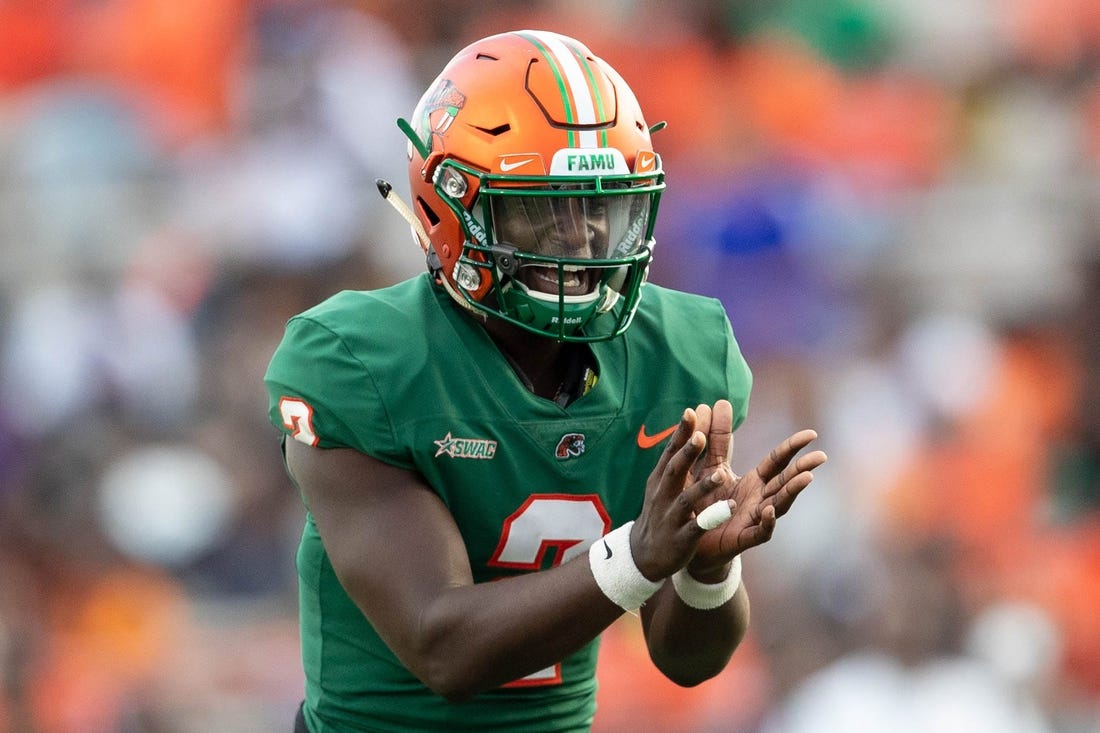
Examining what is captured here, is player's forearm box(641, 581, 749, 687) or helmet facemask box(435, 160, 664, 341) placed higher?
helmet facemask box(435, 160, 664, 341)

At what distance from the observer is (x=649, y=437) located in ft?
7.98

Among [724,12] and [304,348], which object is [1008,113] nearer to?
[724,12]

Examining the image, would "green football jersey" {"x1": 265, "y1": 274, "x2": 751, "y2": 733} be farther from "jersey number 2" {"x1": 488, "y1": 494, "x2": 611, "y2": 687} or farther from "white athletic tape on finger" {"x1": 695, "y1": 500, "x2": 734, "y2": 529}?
"white athletic tape on finger" {"x1": 695, "y1": 500, "x2": 734, "y2": 529}

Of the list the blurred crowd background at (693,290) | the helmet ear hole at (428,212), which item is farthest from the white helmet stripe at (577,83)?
the blurred crowd background at (693,290)

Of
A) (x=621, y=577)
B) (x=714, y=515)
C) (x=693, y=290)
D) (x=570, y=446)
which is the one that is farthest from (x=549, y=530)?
(x=693, y=290)

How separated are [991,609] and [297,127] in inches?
108

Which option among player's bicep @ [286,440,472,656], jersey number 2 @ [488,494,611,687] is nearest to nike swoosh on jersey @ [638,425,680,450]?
jersey number 2 @ [488,494,611,687]

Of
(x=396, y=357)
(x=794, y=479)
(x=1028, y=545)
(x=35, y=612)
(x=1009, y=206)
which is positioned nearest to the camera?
(x=794, y=479)

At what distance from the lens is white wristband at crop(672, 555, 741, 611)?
231 cm

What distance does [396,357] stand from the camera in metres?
2.31

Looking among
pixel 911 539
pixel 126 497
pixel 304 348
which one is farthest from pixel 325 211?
pixel 304 348

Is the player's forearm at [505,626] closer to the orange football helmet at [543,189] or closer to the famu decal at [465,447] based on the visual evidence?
the famu decal at [465,447]

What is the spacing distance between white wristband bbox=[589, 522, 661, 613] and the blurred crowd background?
2.64 metres

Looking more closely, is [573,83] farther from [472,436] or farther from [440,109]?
[472,436]
